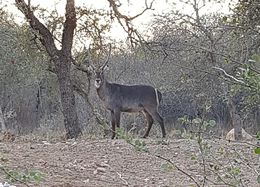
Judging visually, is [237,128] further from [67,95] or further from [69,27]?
[69,27]

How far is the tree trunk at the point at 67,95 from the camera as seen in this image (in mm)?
13406

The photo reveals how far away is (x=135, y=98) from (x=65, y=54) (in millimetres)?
1874

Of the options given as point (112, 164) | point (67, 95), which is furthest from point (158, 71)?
point (112, 164)

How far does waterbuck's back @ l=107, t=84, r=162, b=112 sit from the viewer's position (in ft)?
41.1

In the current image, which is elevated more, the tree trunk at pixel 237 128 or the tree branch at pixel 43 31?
the tree branch at pixel 43 31

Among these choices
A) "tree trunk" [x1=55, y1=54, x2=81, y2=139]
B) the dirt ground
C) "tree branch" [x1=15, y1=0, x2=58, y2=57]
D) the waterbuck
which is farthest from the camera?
"tree trunk" [x1=55, y1=54, x2=81, y2=139]

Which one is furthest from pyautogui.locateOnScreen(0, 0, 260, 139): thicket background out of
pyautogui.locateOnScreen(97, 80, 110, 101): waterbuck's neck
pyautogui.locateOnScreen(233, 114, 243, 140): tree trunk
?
pyautogui.locateOnScreen(97, 80, 110, 101): waterbuck's neck

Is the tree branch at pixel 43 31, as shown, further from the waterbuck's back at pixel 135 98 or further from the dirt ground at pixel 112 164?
the dirt ground at pixel 112 164

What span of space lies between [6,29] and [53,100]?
255 inches

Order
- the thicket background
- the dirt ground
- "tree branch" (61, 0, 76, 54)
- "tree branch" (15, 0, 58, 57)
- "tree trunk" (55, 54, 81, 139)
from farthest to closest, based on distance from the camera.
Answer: "tree trunk" (55, 54, 81, 139), "tree branch" (61, 0, 76, 54), "tree branch" (15, 0, 58, 57), the thicket background, the dirt ground

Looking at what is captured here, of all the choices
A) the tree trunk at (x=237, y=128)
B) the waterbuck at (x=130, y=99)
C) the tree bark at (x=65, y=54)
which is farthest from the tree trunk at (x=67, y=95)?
the tree trunk at (x=237, y=128)

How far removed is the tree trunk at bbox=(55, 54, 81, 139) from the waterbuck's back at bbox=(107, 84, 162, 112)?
1.29m

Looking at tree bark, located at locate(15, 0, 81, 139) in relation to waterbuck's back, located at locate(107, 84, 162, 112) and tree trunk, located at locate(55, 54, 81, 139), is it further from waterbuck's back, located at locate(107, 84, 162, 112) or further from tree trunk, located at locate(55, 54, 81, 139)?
waterbuck's back, located at locate(107, 84, 162, 112)

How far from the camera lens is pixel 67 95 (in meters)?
13.5
